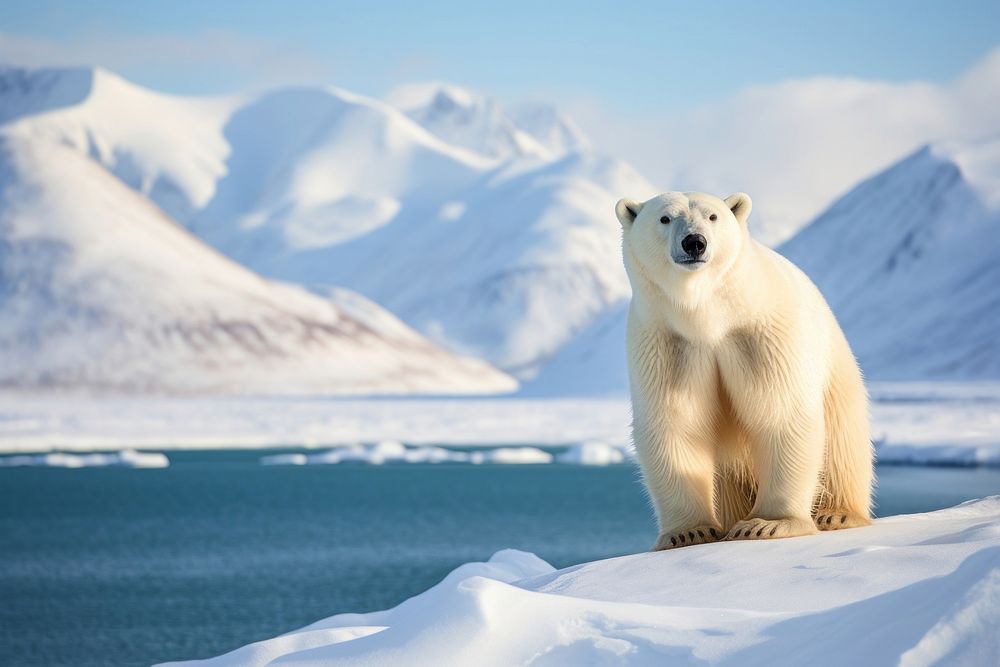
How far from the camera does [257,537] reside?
26203 millimetres

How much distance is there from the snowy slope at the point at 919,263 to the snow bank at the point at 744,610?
224ft

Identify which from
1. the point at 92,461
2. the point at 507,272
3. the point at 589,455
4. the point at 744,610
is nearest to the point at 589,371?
the point at 589,455

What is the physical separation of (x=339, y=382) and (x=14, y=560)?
73827 mm

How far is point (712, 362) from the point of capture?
6.06 meters

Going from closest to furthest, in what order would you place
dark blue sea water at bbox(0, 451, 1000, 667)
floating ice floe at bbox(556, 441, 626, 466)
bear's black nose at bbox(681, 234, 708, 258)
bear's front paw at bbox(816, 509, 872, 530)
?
1. bear's black nose at bbox(681, 234, 708, 258)
2. bear's front paw at bbox(816, 509, 872, 530)
3. dark blue sea water at bbox(0, 451, 1000, 667)
4. floating ice floe at bbox(556, 441, 626, 466)

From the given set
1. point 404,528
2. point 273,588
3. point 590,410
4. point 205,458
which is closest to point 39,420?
point 205,458

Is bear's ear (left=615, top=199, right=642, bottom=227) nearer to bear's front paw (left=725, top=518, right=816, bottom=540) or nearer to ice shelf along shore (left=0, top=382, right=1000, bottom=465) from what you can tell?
bear's front paw (left=725, top=518, right=816, bottom=540)

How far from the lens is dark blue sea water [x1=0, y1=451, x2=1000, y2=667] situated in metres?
17.7

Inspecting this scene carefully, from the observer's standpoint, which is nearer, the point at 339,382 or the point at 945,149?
the point at 945,149

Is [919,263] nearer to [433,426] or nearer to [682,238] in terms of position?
[433,426]

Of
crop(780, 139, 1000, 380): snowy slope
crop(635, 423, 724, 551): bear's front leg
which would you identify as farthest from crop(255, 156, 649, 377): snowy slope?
crop(635, 423, 724, 551): bear's front leg

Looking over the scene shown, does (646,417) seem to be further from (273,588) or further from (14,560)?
(14,560)

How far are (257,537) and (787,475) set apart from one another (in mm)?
21191

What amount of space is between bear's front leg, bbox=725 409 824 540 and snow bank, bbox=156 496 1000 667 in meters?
0.16
